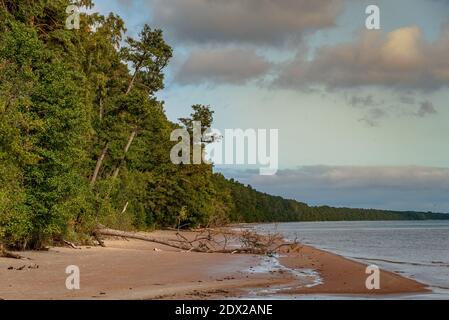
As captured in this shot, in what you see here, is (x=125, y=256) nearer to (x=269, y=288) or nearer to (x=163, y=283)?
(x=163, y=283)

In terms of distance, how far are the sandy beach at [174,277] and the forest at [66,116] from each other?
2.33 metres

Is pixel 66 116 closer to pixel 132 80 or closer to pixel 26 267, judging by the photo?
pixel 26 267

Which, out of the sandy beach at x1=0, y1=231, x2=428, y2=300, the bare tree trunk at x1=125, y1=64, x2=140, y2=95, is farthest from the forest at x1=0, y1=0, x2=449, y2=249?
the sandy beach at x1=0, y1=231, x2=428, y2=300

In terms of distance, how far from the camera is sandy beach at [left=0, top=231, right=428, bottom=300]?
14.6 meters

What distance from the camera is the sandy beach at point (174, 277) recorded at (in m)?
14.6

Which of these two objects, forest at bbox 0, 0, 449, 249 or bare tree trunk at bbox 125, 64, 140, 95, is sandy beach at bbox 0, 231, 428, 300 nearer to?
forest at bbox 0, 0, 449, 249

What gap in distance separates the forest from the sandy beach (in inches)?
91.8

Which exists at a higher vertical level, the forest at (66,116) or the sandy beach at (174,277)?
the forest at (66,116)

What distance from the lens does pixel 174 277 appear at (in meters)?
18.7

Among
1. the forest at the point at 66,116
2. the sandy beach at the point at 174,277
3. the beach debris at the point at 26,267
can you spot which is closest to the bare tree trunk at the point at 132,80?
the forest at the point at 66,116

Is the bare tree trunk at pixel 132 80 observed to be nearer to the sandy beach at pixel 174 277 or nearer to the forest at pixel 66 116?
the forest at pixel 66 116

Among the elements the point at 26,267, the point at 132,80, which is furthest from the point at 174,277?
the point at 132,80
